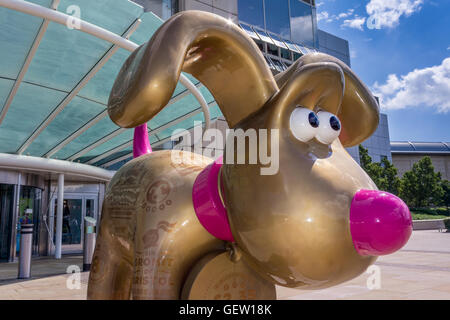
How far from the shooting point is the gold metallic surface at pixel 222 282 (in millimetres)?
1482

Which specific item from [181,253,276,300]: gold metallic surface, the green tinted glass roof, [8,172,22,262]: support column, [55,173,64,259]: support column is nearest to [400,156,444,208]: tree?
the green tinted glass roof

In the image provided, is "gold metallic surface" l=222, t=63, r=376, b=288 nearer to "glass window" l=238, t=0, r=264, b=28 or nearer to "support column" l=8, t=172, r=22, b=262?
"support column" l=8, t=172, r=22, b=262

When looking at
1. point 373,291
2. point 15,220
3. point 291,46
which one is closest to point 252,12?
point 291,46

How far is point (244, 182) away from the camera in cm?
131

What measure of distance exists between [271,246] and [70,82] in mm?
6395

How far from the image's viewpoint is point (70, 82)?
21.7 ft

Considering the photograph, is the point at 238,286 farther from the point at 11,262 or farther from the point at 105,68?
the point at 11,262

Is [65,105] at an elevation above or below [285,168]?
above

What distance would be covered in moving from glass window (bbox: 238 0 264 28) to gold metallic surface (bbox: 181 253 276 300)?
664 inches

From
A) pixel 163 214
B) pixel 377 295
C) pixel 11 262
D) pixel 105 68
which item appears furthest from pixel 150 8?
pixel 163 214

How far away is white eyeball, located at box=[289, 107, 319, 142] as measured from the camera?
4.33 ft

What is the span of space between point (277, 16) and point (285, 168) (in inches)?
752

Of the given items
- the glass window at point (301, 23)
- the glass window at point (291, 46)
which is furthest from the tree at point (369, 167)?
the glass window at point (291, 46)

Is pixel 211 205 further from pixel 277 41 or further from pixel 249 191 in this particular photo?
pixel 277 41
